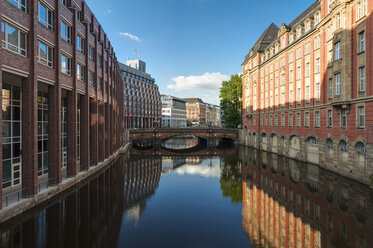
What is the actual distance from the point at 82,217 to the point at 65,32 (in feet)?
53.4

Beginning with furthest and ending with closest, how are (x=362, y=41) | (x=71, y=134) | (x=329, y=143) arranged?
1. (x=329, y=143)
2. (x=362, y=41)
3. (x=71, y=134)

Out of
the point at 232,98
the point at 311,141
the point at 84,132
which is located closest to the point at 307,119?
the point at 311,141

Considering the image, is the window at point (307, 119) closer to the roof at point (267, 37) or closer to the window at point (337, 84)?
the window at point (337, 84)

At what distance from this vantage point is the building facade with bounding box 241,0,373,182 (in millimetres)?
22297

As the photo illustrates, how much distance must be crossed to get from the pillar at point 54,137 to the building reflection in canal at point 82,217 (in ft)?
6.23

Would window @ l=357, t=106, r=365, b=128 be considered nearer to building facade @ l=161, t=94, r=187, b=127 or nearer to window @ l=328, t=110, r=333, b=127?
window @ l=328, t=110, r=333, b=127

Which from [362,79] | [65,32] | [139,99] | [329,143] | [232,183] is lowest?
[232,183]

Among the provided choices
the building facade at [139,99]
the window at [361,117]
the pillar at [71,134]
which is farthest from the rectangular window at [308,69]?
the building facade at [139,99]

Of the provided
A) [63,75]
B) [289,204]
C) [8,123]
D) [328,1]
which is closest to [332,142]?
[289,204]

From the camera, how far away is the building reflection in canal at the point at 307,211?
39.5 ft

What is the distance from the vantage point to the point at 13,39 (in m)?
14.9

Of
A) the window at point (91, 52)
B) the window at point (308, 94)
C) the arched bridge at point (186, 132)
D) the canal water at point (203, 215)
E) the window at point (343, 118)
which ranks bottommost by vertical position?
the canal water at point (203, 215)

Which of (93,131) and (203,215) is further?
(93,131)

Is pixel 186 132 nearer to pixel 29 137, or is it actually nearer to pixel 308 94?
pixel 308 94
